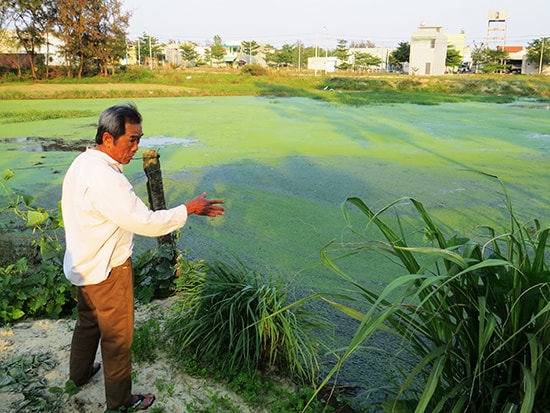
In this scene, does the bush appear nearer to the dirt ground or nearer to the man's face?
the dirt ground

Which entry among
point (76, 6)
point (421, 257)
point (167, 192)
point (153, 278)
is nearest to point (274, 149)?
point (167, 192)

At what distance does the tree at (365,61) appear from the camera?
138 ft

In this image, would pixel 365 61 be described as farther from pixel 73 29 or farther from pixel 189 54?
pixel 73 29

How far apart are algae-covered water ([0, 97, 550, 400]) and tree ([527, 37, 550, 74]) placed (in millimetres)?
26424

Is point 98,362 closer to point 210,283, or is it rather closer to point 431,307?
point 210,283

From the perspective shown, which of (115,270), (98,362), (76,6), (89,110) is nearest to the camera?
(115,270)

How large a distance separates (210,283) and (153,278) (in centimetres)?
52

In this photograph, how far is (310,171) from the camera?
557cm

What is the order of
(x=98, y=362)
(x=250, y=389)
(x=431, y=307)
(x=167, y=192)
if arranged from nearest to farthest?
(x=431, y=307)
(x=250, y=389)
(x=98, y=362)
(x=167, y=192)

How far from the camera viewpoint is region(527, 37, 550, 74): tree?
33625 mm

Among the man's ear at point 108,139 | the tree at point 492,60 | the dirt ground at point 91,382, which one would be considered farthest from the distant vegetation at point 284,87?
the man's ear at point 108,139

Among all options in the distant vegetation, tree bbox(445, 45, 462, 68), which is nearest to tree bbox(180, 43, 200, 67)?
tree bbox(445, 45, 462, 68)

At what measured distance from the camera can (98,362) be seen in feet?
6.13

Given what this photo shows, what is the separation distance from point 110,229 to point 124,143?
251mm
